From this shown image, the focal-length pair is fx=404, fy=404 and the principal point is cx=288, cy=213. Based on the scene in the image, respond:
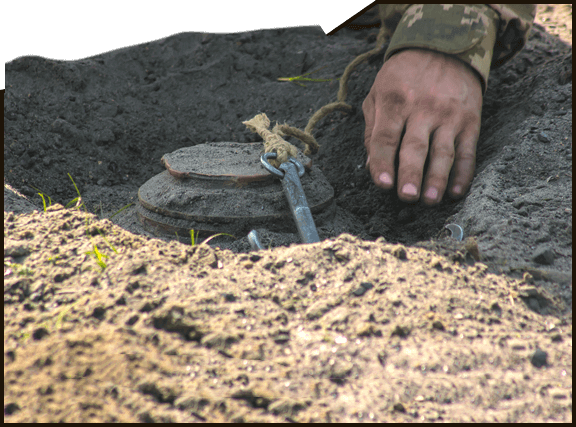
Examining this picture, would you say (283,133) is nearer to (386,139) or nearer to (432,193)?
(386,139)

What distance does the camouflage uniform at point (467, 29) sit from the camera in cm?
180

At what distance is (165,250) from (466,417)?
797 millimetres

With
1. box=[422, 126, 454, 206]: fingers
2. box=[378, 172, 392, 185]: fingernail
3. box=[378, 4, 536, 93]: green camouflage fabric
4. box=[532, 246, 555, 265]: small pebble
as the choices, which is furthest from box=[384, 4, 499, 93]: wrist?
box=[532, 246, 555, 265]: small pebble

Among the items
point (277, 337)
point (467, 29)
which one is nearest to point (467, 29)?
point (467, 29)

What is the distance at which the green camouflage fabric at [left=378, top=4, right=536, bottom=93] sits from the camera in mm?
1800

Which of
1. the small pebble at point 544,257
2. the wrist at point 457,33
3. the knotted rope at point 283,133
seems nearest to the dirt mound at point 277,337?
the small pebble at point 544,257

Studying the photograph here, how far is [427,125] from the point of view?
65.7 inches

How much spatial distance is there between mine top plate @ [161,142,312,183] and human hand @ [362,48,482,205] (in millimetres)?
356

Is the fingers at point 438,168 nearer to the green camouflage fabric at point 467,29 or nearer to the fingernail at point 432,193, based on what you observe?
the fingernail at point 432,193

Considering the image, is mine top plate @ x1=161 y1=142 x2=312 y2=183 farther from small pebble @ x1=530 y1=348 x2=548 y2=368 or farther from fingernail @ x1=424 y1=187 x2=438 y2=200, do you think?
small pebble @ x1=530 y1=348 x2=548 y2=368

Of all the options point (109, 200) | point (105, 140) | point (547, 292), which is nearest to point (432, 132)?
point (547, 292)

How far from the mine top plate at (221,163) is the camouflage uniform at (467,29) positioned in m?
0.77

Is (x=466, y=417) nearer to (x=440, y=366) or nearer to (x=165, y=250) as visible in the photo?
(x=440, y=366)

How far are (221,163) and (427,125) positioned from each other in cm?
88
